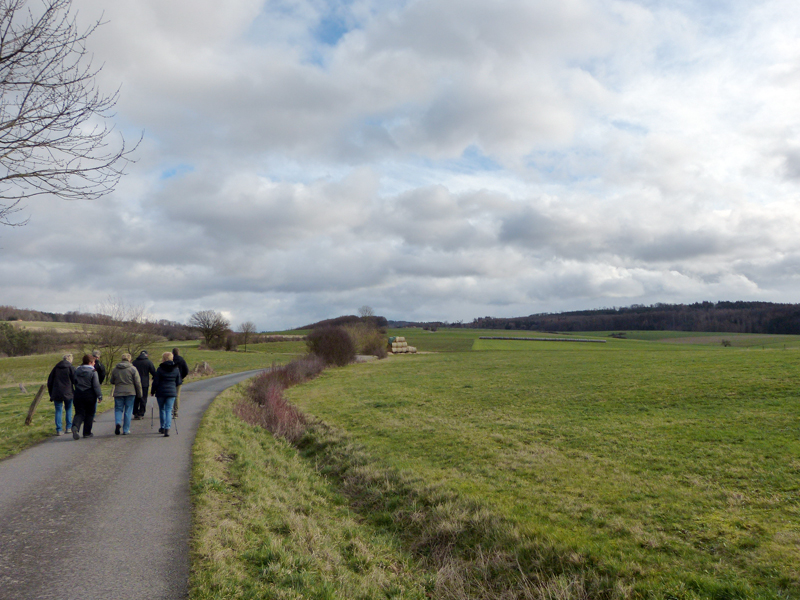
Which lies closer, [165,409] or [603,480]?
[603,480]

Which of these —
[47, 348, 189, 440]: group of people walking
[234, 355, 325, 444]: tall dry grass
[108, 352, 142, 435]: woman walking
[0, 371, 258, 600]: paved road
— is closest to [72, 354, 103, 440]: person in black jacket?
[47, 348, 189, 440]: group of people walking

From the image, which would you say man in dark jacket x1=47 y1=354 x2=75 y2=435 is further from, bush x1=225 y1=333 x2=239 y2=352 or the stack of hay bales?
bush x1=225 y1=333 x2=239 y2=352

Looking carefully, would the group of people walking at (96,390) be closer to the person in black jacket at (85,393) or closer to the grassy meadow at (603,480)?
the person in black jacket at (85,393)

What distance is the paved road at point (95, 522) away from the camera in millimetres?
5332

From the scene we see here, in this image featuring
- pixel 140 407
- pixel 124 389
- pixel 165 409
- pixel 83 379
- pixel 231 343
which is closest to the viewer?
pixel 83 379

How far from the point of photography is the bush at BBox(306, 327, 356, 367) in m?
51.9

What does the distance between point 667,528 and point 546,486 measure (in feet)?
9.99

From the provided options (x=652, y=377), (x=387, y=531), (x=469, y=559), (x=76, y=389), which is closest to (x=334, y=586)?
(x=469, y=559)

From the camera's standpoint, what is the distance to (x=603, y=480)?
36.3 ft

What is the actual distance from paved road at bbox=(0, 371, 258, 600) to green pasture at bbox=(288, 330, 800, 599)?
222 inches

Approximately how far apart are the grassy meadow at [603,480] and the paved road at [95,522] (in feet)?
2.31

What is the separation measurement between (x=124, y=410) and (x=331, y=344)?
38.4 metres

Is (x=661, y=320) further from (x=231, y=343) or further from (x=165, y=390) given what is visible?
(x=165, y=390)

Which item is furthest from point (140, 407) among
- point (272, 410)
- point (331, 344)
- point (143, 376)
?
point (331, 344)
